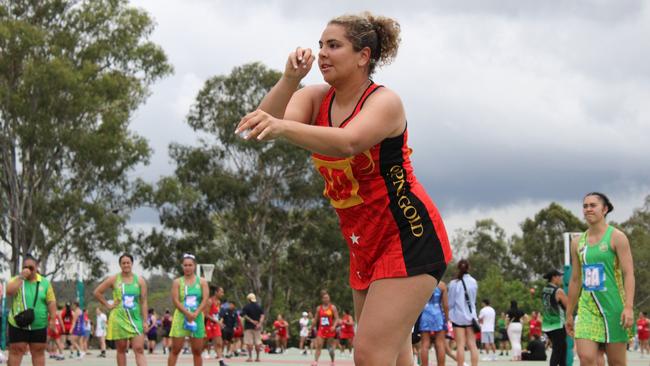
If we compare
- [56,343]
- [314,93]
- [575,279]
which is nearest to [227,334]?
[56,343]

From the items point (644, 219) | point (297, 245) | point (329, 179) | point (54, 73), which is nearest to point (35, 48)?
point (54, 73)

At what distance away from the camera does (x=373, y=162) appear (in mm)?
4805

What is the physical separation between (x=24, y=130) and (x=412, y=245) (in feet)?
126

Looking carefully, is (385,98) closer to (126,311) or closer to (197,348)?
(126,311)

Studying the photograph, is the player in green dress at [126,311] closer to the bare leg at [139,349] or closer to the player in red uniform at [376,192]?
the bare leg at [139,349]

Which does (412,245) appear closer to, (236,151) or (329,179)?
(329,179)

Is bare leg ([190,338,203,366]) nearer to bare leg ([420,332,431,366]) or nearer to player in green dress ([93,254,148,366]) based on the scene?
player in green dress ([93,254,148,366])

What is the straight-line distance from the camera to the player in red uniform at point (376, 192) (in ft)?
15.8

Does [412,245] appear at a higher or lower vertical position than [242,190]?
lower

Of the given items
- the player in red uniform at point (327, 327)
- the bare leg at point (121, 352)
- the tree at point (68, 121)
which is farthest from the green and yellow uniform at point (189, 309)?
the tree at point (68, 121)

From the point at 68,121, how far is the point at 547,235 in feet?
160

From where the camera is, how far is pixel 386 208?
16.0ft

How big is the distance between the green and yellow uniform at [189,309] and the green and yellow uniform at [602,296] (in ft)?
22.2

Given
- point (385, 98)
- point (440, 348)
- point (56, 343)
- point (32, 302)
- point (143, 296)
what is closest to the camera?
point (385, 98)
